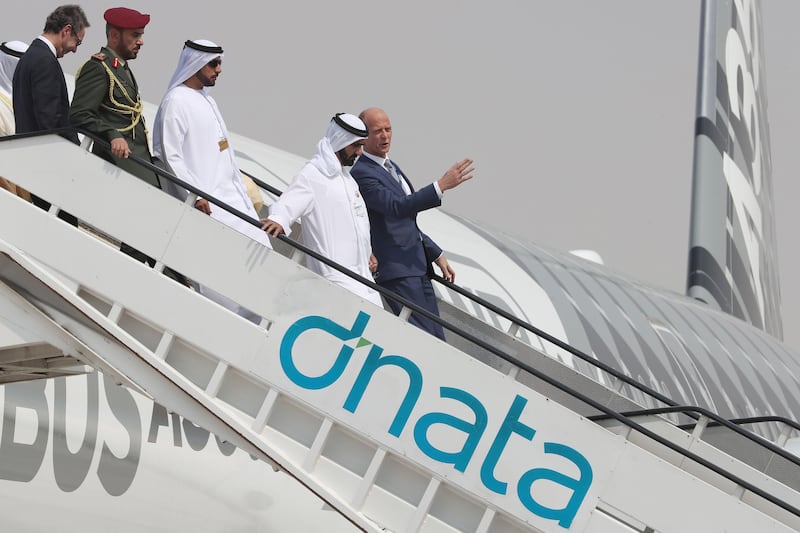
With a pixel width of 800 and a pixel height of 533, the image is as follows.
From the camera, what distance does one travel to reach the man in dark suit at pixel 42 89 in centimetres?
489

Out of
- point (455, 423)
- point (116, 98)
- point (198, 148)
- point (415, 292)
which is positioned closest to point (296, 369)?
point (455, 423)

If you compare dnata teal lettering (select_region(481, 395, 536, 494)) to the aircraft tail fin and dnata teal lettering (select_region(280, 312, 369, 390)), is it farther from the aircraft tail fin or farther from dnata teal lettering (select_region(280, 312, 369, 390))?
the aircraft tail fin

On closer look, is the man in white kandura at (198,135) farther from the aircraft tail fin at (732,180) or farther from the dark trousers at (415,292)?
the aircraft tail fin at (732,180)

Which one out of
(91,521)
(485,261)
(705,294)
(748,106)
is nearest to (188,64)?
(91,521)

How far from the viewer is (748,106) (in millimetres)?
23297

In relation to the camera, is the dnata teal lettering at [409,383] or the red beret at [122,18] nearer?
the dnata teal lettering at [409,383]

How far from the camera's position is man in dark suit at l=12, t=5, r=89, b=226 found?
4887 mm

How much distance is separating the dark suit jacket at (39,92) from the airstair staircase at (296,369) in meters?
0.33

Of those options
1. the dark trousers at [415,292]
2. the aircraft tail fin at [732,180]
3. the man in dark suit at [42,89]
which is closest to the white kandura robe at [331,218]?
the dark trousers at [415,292]

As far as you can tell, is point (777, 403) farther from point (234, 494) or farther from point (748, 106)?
point (234, 494)

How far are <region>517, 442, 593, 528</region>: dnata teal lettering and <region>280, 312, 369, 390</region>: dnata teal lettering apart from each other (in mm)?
832

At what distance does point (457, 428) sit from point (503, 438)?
0.19m

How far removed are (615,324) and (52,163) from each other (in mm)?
9719

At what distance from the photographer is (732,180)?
20922 millimetres
